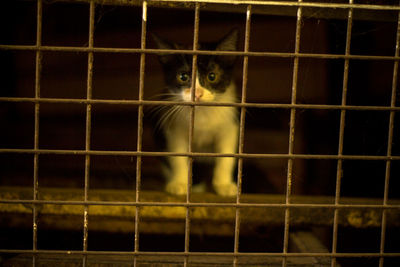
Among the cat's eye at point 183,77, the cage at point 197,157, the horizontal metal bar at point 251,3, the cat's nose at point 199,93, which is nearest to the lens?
the horizontal metal bar at point 251,3

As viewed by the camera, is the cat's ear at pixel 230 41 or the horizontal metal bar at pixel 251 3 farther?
the cat's ear at pixel 230 41

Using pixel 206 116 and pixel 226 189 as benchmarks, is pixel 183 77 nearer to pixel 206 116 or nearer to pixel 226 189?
pixel 206 116

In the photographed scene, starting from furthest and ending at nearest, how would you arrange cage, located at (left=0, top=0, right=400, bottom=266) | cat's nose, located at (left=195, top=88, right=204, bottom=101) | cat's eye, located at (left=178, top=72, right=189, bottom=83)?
cat's eye, located at (left=178, top=72, right=189, bottom=83)
cat's nose, located at (left=195, top=88, right=204, bottom=101)
cage, located at (left=0, top=0, right=400, bottom=266)

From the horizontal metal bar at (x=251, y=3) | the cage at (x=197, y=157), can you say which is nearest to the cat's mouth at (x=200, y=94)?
the cage at (x=197, y=157)

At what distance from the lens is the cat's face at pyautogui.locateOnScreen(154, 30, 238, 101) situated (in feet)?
5.16

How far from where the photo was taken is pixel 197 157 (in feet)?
4.86

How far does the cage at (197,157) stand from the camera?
4.65 feet

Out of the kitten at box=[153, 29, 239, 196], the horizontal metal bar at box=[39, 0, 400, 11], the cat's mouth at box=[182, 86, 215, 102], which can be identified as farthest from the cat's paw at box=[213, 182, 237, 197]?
the horizontal metal bar at box=[39, 0, 400, 11]

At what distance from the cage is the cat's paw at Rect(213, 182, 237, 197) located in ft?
0.22

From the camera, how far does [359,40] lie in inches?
79.8

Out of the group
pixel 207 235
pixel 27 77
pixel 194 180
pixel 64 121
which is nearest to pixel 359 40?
pixel 194 180

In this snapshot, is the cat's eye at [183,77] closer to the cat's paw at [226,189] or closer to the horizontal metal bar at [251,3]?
the cat's paw at [226,189]

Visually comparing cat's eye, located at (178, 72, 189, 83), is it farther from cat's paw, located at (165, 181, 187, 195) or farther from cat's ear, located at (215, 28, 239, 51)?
cat's paw, located at (165, 181, 187, 195)

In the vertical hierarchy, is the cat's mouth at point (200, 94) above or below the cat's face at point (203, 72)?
below
